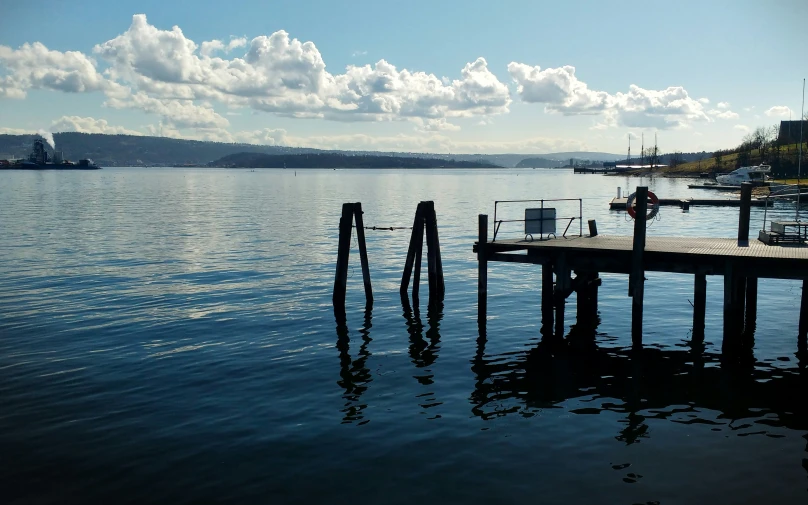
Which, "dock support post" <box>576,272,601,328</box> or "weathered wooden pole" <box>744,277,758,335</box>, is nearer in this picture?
"weathered wooden pole" <box>744,277,758,335</box>

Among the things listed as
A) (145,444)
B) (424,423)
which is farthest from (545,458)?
(145,444)

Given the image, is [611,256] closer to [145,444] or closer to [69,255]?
[145,444]

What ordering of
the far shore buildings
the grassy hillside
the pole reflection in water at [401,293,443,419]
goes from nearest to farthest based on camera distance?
the pole reflection in water at [401,293,443,419], the grassy hillside, the far shore buildings

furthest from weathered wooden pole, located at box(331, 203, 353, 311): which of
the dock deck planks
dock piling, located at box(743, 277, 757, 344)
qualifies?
dock piling, located at box(743, 277, 757, 344)

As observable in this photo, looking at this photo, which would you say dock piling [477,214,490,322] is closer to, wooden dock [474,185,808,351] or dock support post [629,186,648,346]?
wooden dock [474,185,808,351]

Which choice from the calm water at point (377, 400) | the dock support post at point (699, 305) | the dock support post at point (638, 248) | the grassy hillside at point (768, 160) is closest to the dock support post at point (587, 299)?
the calm water at point (377, 400)

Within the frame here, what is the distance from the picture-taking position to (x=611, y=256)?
2198 centimetres

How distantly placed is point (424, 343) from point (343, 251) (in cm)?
583

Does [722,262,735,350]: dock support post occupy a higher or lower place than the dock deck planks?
lower

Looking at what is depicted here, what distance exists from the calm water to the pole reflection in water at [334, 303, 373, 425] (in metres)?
0.09

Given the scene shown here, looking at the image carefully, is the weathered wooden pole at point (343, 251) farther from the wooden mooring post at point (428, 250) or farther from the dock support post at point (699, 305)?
the dock support post at point (699, 305)

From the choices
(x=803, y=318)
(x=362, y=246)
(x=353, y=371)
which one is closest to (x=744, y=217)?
(x=803, y=318)

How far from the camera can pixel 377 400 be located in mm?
17984

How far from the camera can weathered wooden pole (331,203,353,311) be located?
27.3 m
